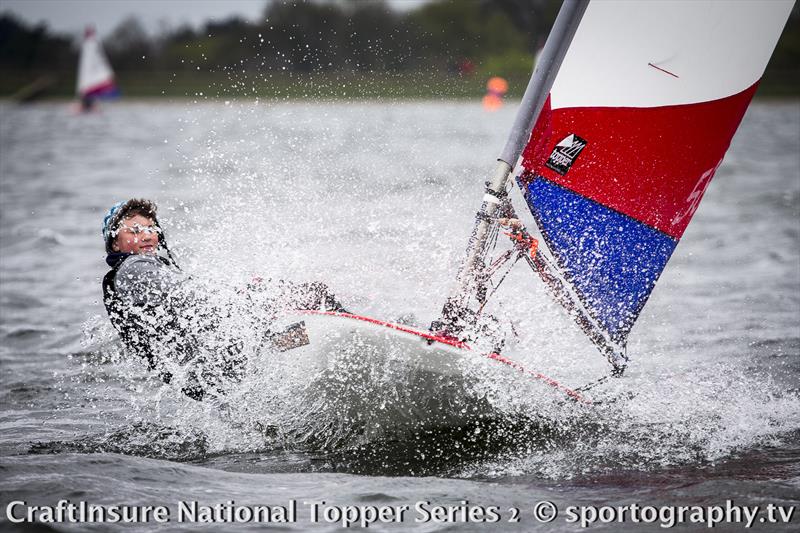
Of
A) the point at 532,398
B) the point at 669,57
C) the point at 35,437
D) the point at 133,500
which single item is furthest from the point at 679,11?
the point at 35,437

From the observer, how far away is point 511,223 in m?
4.91

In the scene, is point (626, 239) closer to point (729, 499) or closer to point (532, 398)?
point (532, 398)

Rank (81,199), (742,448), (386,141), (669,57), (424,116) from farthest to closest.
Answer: (424,116), (386,141), (81,199), (669,57), (742,448)

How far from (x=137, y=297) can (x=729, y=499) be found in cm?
288

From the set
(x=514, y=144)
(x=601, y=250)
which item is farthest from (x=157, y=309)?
(x=601, y=250)

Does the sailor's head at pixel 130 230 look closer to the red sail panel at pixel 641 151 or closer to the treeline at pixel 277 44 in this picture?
the red sail panel at pixel 641 151

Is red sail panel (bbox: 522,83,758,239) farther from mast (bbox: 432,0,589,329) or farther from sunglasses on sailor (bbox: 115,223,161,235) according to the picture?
sunglasses on sailor (bbox: 115,223,161,235)

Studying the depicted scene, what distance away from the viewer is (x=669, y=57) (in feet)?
16.2

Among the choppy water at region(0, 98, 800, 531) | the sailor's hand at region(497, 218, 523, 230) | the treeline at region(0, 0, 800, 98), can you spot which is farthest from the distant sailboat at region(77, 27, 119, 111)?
the sailor's hand at region(497, 218, 523, 230)

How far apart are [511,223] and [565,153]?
19.3 inches

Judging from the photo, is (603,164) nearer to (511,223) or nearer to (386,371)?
(511,223)

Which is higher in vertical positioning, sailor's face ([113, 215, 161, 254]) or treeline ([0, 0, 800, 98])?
treeline ([0, 0, 800, 98])

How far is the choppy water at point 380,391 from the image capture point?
415 cm

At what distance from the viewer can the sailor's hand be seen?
4.89 metres
